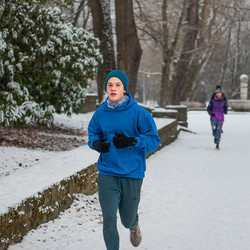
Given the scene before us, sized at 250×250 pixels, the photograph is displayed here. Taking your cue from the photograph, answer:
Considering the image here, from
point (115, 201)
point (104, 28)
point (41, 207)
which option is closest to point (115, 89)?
point (115, 201)

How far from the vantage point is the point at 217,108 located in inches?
444

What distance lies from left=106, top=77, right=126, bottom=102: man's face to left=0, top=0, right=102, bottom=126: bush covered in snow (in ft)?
14.9

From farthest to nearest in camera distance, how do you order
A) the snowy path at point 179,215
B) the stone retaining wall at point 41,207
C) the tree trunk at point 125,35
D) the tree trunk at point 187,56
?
1. the tree trunk at point 187,56
2. the tree trunk at point 125,35
3. the snowy path at point 179,215
4. the stone retaining wall at point 41,207

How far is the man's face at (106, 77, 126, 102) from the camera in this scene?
3.50 metres

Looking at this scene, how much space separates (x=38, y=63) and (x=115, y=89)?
569 cm

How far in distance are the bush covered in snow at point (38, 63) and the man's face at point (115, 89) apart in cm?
453

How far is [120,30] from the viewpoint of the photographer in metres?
13.1

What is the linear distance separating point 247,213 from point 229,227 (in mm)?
738

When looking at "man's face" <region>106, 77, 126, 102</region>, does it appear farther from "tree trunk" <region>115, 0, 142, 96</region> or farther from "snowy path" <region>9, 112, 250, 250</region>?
"tree trunk" <region>115, 0, 142, 96</region>

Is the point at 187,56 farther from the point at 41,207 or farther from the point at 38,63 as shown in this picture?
the point at 41,207

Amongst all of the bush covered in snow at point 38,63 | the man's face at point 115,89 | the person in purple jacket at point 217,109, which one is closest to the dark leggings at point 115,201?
the man's face at point 115,89

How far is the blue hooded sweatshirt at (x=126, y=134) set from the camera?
3490mm

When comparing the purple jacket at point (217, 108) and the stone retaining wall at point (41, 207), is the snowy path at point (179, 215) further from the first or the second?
the purple jacket at point (217, 108)

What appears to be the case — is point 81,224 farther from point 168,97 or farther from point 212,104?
point 168,97
